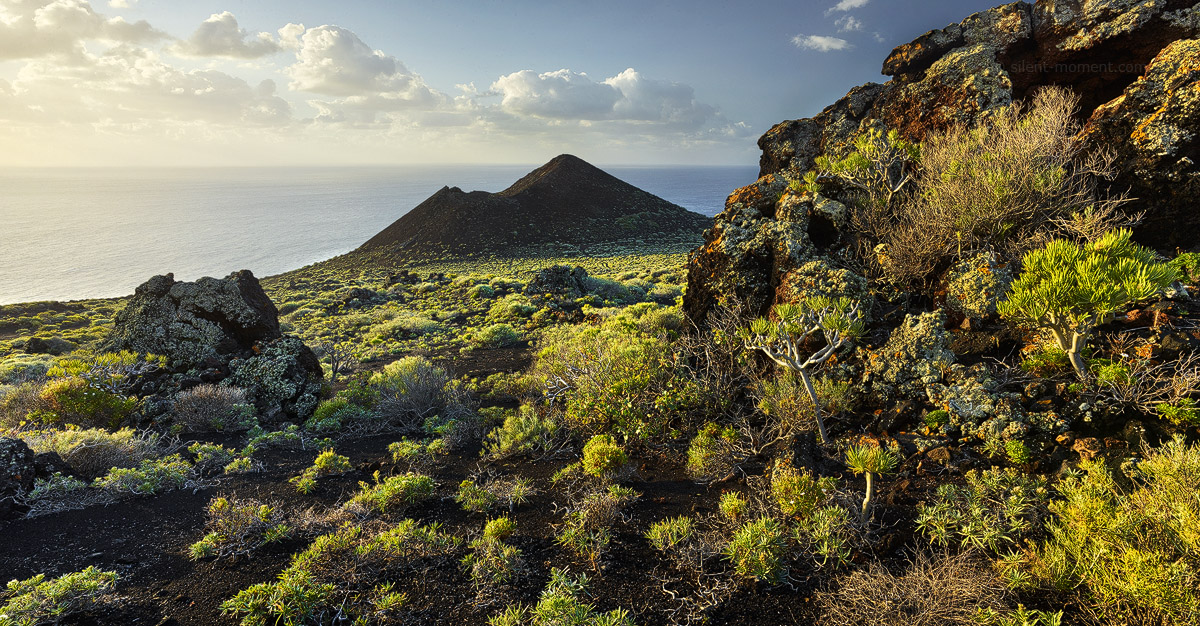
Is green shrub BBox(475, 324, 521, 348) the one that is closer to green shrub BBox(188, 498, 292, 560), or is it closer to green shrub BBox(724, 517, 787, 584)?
green shrub BBox(188, 498, 292, 560)

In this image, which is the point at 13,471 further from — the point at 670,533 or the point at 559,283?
the point at 559,283

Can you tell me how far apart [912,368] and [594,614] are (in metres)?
4.16

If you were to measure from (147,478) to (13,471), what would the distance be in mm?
1178

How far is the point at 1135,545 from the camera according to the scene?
119 inches

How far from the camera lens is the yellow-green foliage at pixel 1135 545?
2.69m

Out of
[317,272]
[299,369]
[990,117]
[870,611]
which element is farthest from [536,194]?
[870,611]

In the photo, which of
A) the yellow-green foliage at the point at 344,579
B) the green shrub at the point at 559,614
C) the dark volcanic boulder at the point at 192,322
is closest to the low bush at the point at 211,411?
the dark volcanic boulder at the point at 192,322

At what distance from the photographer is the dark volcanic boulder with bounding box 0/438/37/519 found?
5.39 m

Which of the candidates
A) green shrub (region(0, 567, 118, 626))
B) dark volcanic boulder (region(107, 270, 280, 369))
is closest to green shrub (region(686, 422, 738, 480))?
green shrub (region(0, 567, 118, 626))

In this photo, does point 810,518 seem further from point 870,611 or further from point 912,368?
point 912,368

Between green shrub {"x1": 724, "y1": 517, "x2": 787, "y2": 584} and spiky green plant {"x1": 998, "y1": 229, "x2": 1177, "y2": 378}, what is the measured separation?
2.69 meters

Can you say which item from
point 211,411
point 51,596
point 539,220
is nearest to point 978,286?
point 51,596

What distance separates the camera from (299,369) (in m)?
10.2

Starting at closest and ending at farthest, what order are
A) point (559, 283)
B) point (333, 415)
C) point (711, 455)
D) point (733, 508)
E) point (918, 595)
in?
point (918, 595) → point (733, 508) → point (711, 455) → point (333, 415) → point (559, 283)
